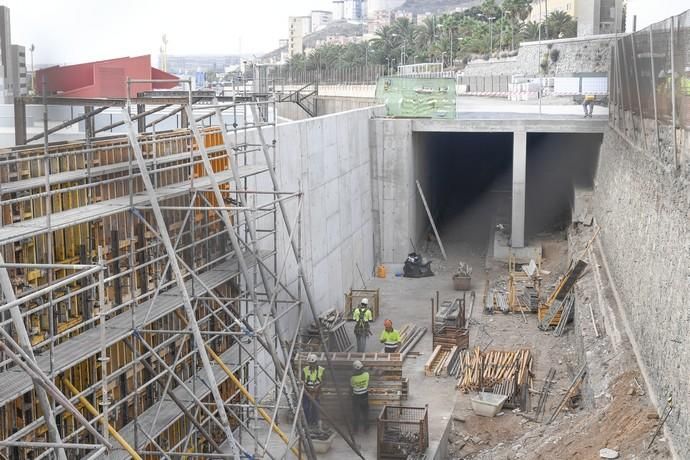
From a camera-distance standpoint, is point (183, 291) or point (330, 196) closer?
point (183, 291)

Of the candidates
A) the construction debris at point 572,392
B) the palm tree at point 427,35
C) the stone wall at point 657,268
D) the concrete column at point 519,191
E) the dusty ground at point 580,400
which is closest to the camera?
the stone wall at point 657,268

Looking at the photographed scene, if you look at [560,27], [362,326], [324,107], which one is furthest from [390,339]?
[560,27]

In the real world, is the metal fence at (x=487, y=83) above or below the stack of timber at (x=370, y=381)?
above

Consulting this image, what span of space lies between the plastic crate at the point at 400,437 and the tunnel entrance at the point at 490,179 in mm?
17774

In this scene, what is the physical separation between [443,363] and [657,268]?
22.6 ft

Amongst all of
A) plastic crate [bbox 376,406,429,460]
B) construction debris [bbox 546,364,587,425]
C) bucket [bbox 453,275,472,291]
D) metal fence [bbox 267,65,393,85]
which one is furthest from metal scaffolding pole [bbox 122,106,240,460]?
metal fence [bbox 267,65,393,85]

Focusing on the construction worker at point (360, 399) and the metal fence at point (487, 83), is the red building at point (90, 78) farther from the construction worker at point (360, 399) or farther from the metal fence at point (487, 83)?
the metal fence at point (487, 83)

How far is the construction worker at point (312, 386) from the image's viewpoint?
16.0 metres

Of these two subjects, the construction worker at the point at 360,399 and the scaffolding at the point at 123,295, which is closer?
the scaffolding at the point at 123,295

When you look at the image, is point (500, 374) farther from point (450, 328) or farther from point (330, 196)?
point (330, 196)

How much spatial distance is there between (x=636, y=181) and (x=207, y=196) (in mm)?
8608

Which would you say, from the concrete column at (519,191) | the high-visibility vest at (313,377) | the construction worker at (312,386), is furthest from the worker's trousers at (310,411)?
the concrete column at (519,191)

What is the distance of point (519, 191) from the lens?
1243 inches

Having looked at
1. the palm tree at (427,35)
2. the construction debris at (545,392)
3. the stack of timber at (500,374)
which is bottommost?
the construction debris at (545,392)
